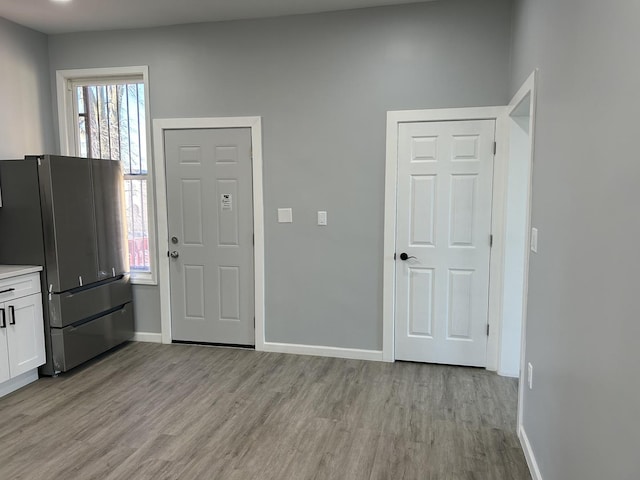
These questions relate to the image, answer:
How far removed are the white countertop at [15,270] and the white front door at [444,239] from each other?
2867mm

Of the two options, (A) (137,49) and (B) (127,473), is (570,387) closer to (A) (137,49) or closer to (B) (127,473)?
(B) (127,473)

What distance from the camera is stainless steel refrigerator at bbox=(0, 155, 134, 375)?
3.39m

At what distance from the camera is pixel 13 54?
3867 millimetres

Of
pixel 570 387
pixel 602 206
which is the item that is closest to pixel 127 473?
pixel 570 387

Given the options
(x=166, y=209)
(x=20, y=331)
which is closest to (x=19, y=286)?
(x=20, y=331)

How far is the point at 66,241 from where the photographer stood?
3510 millimetres

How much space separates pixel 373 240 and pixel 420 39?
1.65 metres

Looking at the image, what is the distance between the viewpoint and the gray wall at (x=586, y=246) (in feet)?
4.09

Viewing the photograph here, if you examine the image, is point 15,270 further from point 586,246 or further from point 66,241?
point 586,246

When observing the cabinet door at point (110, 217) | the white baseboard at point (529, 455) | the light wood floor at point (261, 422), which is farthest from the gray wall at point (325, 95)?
the white baseboard at point (529, 455)

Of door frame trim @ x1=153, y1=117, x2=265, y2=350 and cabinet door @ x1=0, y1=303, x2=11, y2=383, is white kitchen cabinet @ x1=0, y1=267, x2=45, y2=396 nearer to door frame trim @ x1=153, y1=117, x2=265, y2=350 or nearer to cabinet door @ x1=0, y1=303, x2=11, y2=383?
cabinet door @ x1=0, y1=303, x2=11, y2=383

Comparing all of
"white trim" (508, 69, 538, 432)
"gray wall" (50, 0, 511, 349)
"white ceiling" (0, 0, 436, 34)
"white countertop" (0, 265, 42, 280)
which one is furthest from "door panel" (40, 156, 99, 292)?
"white trim" (508, 69, 538, 432)

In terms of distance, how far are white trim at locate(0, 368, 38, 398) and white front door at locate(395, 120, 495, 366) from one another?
294cm

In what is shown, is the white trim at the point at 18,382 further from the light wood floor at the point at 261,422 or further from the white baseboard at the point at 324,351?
the white baseboard at the point at 324,351
